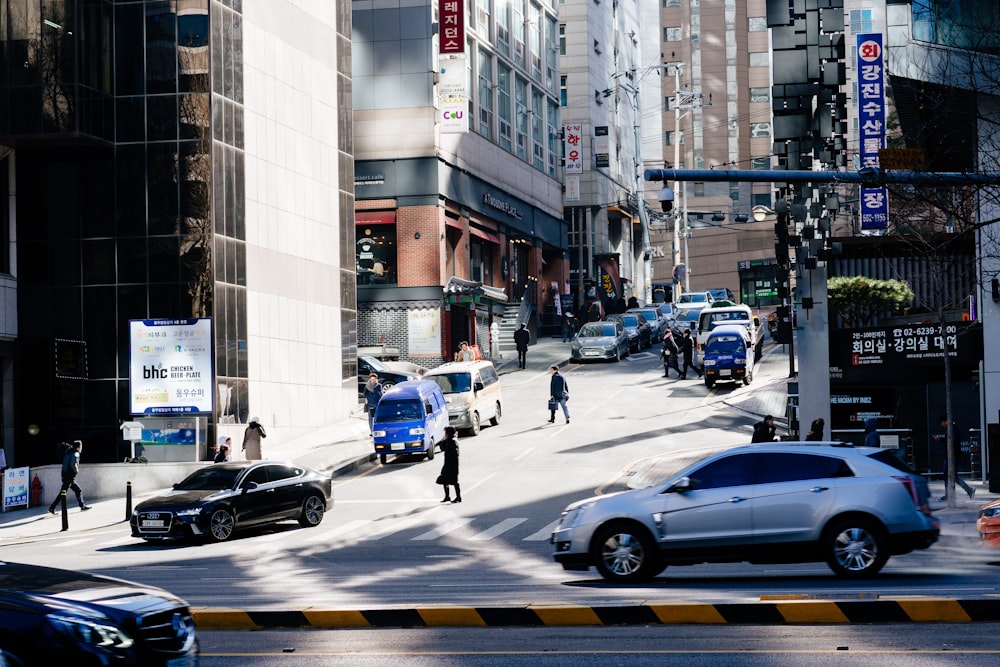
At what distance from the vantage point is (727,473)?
15.5 metres

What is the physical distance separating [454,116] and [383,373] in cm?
1592

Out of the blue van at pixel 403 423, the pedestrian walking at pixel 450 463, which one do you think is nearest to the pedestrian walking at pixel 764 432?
the pedestrian walking at pixel 450 463

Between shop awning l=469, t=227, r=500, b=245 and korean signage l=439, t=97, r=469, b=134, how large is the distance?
330 inches

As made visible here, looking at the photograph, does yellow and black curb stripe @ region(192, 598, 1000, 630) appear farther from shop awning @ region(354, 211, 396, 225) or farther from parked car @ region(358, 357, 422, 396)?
shop awning @ region(354, 211, 396, 225)

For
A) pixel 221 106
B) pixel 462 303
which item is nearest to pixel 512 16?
pixel 462 303

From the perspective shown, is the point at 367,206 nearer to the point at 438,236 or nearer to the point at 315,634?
the point at 438,236

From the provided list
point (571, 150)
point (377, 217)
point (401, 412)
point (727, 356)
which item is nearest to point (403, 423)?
point (401, 412)

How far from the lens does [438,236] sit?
60344 mm

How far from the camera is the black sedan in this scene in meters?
24.3

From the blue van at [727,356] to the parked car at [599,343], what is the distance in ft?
33.8

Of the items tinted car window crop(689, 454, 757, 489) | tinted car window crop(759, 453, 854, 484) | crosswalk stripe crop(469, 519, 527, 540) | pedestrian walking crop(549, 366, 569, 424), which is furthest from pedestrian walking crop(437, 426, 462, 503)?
tinted car window crop(759, 453, 854, 484)

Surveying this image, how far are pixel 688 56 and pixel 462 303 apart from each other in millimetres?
73087

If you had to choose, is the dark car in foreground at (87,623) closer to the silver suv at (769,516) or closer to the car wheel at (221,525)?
the silver suv at (769,516)

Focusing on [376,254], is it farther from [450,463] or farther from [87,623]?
[87,623]
